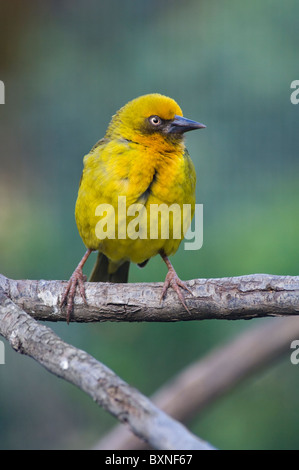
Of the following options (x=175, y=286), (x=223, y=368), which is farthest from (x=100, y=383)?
(x=223, y=368)

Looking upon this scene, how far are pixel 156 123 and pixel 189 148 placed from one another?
1668 mm

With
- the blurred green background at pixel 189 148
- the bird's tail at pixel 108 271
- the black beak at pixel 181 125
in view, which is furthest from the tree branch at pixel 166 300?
the blurred green background at pixel 189 148

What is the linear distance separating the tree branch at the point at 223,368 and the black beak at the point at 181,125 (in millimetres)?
1314

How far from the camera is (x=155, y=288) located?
7.76 feet

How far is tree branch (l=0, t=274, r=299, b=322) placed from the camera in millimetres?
2166

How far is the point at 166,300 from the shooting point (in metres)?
2.33

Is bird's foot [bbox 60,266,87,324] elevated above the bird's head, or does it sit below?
below

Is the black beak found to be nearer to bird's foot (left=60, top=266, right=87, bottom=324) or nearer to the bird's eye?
the bird's eye

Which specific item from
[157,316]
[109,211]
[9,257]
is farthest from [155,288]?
[9,257]

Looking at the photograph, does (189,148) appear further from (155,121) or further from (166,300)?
(166,300)

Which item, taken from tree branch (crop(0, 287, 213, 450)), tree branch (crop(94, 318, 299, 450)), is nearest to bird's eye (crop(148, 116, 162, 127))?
tree branch (crop(0, 287, 213, 450))

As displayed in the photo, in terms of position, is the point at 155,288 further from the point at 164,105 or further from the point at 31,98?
the point at 31,98

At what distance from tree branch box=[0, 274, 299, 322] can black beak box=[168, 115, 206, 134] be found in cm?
69

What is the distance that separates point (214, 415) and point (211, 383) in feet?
2.30
